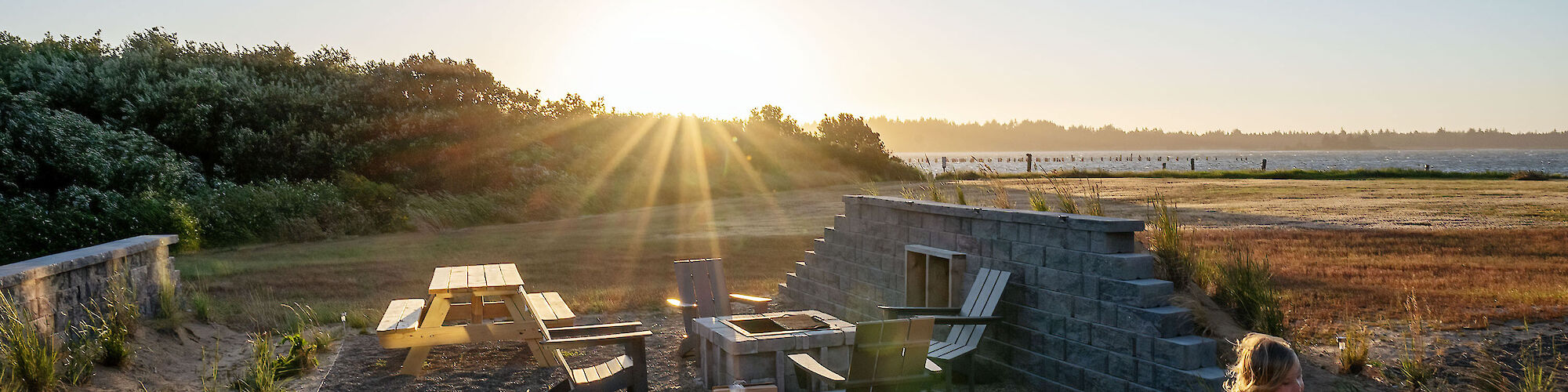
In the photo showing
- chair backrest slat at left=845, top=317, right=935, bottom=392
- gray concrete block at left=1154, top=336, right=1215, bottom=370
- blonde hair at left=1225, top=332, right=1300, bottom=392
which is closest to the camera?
blonde hair at left=1225, top=332, right=1300, bottom=392

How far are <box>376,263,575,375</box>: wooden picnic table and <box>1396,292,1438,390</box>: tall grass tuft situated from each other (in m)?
5.46

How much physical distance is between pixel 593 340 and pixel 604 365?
377 mm

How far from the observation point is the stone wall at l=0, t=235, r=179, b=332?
5.92 metres

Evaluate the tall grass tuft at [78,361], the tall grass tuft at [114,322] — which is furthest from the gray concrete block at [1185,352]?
the tall grass tuft at [114,322]

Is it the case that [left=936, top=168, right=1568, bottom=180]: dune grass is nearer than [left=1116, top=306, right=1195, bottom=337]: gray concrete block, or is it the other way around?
[left=1116, top=306, right=1195, bottom=337]: gray concrete block

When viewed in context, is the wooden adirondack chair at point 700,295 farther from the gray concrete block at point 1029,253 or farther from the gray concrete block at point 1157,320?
the gray concrete block at point 1157,320

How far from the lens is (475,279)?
7.61m

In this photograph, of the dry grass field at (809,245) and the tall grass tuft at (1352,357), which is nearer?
the tall grass tuft at (1352,357)

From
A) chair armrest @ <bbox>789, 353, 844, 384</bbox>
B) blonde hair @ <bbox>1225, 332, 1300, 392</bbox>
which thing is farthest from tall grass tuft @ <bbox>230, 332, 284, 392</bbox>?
blonde hair @ <bbox>1225, 332, 1300, 392</bbox>

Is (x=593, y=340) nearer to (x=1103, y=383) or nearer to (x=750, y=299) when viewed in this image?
(x=750, y=299)

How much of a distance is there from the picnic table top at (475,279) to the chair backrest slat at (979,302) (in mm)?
3374

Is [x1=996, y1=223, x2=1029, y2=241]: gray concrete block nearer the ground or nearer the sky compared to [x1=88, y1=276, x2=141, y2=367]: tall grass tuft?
nearer the sky

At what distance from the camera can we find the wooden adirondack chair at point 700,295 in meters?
7.64

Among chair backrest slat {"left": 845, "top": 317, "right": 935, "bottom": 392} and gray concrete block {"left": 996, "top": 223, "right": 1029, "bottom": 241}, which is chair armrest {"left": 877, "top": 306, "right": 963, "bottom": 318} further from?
chair backrest slat {"left": 845, "top": 317, "right": 935, "bottom": 392}
